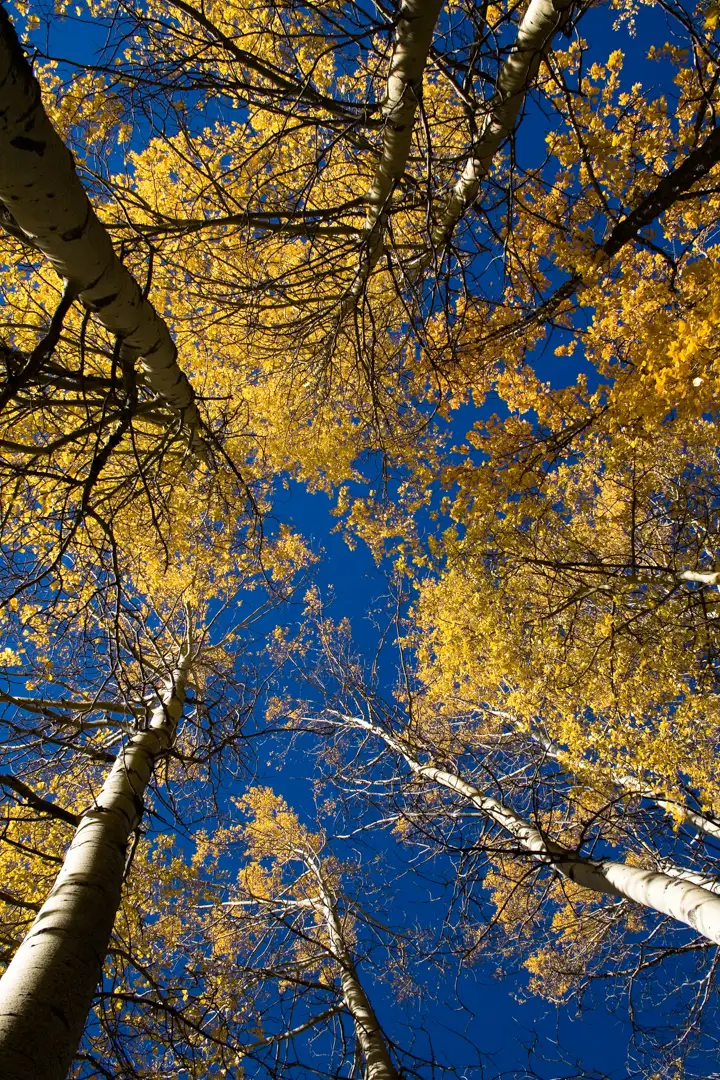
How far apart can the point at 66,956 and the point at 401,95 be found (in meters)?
3.65

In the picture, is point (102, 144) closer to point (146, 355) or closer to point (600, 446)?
point (146, 355)

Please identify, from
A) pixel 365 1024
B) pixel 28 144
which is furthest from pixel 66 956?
pixel 365 1024

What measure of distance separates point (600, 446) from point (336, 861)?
848 centimetres

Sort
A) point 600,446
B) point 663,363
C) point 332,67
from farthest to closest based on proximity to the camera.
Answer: point 332,67
point 600,446
point 663,363

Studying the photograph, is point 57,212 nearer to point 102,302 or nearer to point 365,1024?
point 102,302

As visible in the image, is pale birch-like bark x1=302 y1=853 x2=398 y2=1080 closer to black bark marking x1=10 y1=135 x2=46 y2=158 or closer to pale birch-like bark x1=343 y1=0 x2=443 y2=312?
black bark marking x1=10 y1=135 x2=46 y2=158

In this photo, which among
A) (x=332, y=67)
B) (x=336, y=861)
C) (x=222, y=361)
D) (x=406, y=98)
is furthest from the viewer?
(x=336, y=861)

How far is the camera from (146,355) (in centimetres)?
237

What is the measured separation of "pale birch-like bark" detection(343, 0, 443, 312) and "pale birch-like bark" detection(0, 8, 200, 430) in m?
1.36

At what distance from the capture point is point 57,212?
64.6 inches

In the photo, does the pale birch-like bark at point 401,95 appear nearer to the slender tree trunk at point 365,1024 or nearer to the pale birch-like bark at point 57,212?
the pale birch-like bark at point 57,212

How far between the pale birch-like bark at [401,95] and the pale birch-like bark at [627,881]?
353cm

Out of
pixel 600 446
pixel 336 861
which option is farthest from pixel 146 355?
pixel 336 861

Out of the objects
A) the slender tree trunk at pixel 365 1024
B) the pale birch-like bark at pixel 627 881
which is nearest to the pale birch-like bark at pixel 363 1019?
the slender tree trunk at pixel 365 1024
